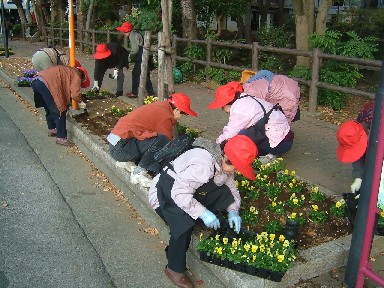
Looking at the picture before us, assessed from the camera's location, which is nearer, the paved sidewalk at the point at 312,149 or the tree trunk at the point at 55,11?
the paved sidewalk at the point at 312,149

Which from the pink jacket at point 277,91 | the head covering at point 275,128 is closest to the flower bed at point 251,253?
the head covering at point 275,128

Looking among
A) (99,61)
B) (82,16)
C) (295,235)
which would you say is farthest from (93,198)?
(82,16)

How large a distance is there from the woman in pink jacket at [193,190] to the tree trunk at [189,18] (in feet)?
33.9

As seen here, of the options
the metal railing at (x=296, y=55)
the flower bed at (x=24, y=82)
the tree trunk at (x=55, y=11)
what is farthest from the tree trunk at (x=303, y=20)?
the tree trunk at (x=55, y=11)

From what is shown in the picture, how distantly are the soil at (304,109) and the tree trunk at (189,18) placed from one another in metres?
4.63

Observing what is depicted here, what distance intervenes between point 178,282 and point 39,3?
3001cm

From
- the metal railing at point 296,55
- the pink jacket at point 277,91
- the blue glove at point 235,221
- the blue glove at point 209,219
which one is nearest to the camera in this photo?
the blue glove at point 209,219

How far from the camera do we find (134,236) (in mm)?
4250

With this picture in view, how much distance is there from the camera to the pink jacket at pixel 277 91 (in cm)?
548

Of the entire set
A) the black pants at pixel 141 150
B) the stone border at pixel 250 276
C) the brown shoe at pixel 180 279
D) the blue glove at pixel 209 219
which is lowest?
the brown shoe at pixel 180 279

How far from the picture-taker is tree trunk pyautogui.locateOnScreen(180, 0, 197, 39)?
43.6ft

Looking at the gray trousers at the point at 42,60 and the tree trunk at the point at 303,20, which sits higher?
the tree trunk at the point at 303,20

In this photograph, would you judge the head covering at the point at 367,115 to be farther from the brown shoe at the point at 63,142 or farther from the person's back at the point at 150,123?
the brown shoe at the point at 63,142

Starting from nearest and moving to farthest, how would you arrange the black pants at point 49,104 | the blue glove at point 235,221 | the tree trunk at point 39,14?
the blue glove at point 235,221 < the black pants at point 49,104 < the tree trunk at point 39,14
